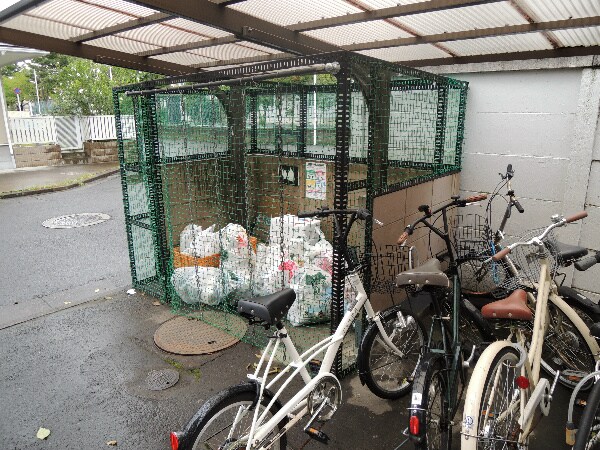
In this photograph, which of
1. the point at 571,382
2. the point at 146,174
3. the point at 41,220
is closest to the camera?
the point at 571,382

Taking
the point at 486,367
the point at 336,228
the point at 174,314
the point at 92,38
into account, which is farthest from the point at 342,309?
the point at 92,38

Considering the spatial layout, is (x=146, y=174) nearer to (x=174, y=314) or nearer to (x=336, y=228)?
(x=174, y=314)

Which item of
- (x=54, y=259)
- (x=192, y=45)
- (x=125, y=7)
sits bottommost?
(x=54, y=259)

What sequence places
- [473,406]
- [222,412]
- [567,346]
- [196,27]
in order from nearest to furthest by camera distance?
[473,406] → [222,412] → [567,346] → [196,27]

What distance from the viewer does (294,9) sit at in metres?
4.39

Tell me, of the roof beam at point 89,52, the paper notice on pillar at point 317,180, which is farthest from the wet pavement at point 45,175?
the paper notice on pillar at point 317,180

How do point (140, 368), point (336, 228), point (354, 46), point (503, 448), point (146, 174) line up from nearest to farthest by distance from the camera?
point (503, 448) < point (336, 228) < point (140, 368) < point (146, 174) < point (354, 46)

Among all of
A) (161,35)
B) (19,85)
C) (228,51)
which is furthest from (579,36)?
(19,85)

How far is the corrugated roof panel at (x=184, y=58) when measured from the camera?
6754mm

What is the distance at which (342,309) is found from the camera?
3.67m

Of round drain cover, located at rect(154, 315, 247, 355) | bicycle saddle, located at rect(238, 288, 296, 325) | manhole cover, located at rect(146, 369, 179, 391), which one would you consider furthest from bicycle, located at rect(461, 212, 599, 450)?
round drain cover, located at rect(154, 315, 247, 355)

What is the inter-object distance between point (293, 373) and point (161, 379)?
175 cm

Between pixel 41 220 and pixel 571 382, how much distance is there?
10.1 metres

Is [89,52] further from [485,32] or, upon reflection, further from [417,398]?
[417,398]
